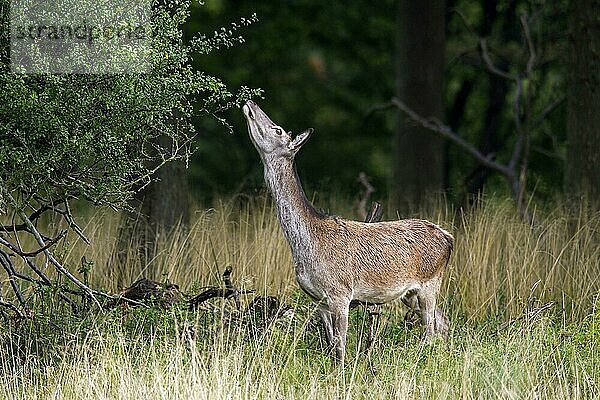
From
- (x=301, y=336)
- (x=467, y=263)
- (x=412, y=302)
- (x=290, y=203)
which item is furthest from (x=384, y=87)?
(x=290, y=203)

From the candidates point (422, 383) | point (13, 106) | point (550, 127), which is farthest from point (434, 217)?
point (550, 127)

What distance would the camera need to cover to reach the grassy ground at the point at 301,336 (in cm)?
616

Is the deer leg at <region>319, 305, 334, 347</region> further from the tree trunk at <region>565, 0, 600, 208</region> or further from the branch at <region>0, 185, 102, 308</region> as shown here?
the tree trunk at <region>565, 0, 600, 208</region>

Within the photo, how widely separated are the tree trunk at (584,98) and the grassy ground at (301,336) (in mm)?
960

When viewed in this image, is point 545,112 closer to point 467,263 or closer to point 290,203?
point 467,263

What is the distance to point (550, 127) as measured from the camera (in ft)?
58.0

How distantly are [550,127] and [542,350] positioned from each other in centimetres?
1122

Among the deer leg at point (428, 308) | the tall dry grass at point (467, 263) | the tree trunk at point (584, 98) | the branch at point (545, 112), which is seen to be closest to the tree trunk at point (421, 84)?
the branch at point (545, 112)

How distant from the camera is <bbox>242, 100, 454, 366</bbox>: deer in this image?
6.63m

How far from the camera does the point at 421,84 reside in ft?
47.0

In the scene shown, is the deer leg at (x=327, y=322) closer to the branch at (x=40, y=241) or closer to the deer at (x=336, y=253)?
the deer at (x=336, y=253)

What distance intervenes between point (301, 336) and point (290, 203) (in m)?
1.03

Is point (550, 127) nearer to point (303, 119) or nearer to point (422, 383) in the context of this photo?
point (303, 119)

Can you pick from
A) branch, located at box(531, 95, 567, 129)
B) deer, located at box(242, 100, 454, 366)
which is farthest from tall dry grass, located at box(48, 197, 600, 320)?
branch, located at box(531, 95, 567, 129)
